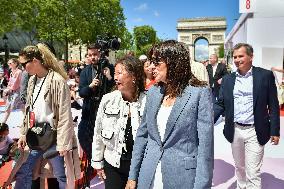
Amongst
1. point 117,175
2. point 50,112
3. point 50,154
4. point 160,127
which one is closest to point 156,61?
point 160,127

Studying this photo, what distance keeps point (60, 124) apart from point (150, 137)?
138 cm

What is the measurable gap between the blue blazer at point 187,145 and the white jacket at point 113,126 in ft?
2.37

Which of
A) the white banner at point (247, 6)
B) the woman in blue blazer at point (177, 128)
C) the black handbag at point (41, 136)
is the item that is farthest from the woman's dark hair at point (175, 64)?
the white banner at point (247, 6)

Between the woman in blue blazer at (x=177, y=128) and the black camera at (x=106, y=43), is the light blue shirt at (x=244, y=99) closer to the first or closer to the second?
the black camera at (x=106, y=43)

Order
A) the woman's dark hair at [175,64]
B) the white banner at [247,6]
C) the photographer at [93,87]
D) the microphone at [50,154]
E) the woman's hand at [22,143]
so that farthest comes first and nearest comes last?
the white banner at [247,6] < the photographer at [93,87] < the woman's hand at [22,143] < the microphone at [50,154] < the woman's dark hair at [175,64]

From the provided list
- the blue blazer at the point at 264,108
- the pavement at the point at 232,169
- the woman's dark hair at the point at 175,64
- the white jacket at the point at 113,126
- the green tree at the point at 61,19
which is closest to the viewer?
the woman's dark hair at the point at 175,64

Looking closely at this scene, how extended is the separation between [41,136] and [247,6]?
738 centimetres

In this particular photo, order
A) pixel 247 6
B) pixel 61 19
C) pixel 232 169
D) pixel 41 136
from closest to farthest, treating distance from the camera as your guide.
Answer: pixel 41 136 → pixel 232 169 → pixel 247 6 → pixel 61 19

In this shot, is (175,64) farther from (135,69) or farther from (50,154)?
(50,154)

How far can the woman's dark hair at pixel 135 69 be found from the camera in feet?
10.5

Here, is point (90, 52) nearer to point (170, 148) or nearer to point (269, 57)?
point (170, 148)

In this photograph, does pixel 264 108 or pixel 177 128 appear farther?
pixel 264 108

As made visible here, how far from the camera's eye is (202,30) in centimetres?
9725

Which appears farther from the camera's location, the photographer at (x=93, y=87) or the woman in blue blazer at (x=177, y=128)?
the photographer at (x=93, y=87)
